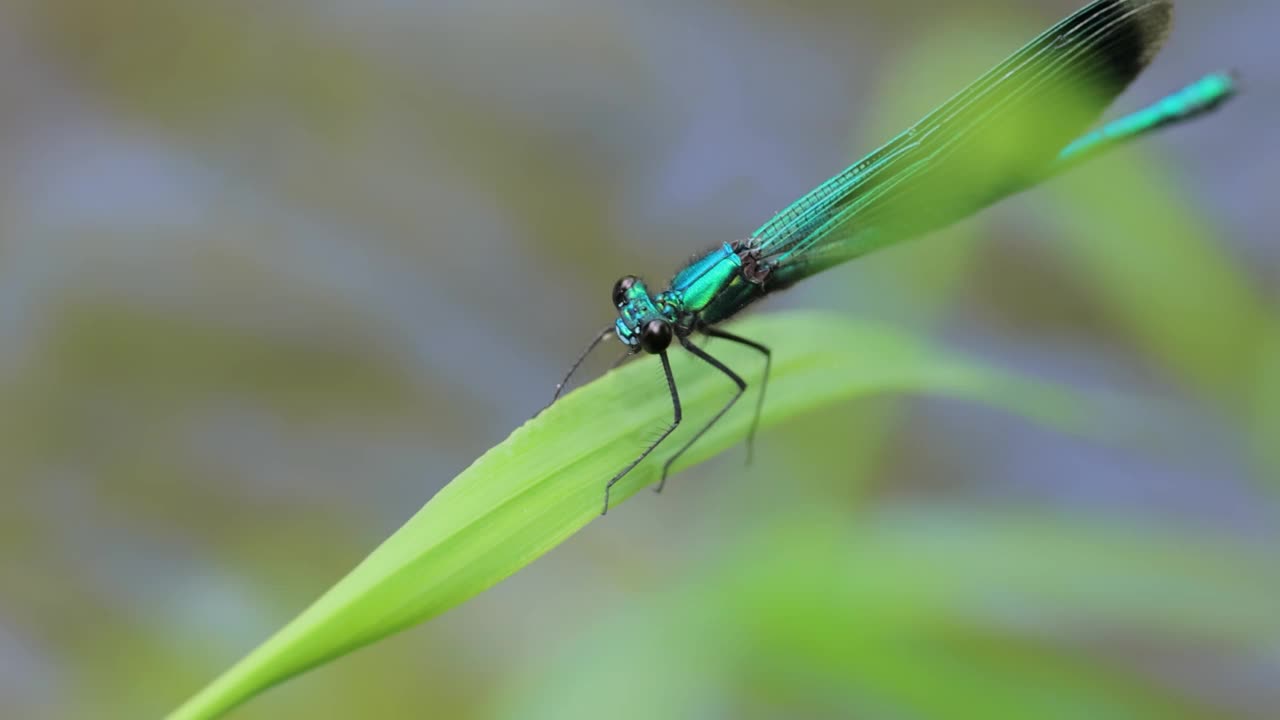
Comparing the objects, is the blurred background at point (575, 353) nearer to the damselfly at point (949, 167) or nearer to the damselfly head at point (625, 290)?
the damselfly at point (949, 167)

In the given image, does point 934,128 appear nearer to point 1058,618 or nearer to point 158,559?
point 1058,618

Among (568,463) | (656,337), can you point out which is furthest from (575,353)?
(568,463)

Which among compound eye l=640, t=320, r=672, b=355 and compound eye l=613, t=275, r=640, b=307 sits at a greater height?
compound eye l=613, t=275, r=640, b=307

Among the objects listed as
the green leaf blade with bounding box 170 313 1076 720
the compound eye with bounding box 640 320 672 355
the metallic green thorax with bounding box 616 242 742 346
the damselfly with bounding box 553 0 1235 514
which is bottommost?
the green leaf blade with bounding box 170 313 1076 720

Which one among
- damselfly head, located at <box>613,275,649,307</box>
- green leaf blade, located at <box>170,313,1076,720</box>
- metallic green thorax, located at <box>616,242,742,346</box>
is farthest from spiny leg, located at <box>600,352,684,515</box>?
damselfly head, located at <box>613,275,649,307</box>

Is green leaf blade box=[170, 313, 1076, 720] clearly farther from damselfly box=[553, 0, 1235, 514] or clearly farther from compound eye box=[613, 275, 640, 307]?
compound eye box=[613, 275, 640, 307]

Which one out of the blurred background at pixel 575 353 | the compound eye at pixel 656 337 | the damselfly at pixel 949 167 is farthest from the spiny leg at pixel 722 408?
the blurred background at pixel 575 353

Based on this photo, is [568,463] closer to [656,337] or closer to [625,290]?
[656,337]
